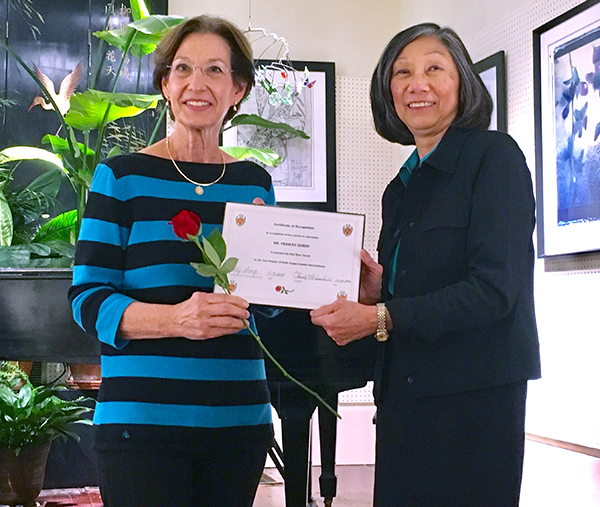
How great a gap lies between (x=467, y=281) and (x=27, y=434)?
2.52 metres

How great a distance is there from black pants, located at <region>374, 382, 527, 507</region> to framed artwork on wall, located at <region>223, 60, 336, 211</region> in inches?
134

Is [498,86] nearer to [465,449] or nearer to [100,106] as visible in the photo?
[100,106]

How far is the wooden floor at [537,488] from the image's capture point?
3258mm

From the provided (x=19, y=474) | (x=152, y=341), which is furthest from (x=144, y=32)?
(x=152, y=341)

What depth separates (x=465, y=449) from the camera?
4.66ft

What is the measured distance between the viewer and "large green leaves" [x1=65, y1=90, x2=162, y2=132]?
3.15 m

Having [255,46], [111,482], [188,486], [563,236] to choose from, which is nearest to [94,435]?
[111,482]

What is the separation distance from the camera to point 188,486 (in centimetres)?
142

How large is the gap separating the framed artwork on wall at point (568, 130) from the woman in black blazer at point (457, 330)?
1976mm

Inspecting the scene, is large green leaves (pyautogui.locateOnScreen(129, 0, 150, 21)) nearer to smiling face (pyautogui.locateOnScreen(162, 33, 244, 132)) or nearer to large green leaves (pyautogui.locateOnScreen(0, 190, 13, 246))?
large green leaves (pyautogui.locateOnScreen(0, 190, 13, 246))

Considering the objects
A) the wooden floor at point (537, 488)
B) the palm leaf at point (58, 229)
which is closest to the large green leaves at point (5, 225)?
the palm leaf at point (58, 229)

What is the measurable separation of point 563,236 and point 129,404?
256 cm

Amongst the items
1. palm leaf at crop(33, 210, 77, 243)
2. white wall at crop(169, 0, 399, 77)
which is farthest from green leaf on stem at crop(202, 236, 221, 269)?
white wall at crop(169, 0, 399, 77)

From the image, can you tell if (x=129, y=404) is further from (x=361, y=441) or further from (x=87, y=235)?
(x=361, y=441)
